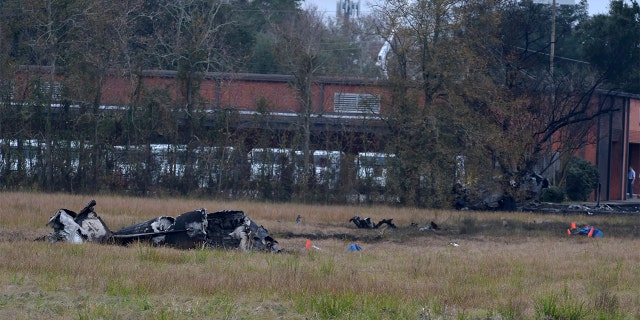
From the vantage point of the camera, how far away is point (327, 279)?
10.1 meters

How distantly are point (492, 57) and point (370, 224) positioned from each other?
35.4 feet

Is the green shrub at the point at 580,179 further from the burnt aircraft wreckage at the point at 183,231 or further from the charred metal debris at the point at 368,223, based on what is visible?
the burnt aircraft wreckage at the point at 183,231

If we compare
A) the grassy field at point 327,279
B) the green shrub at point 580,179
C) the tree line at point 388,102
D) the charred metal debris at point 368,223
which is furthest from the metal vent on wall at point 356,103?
the green shrub at point 580,179

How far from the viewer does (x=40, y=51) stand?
27.8 m

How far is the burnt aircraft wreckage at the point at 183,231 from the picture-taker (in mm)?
13648

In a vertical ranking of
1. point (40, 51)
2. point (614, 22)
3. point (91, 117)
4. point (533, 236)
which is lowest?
point (533, 236)

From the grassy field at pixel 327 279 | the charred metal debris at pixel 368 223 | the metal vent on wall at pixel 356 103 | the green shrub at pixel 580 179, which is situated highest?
the metal vent on wall at pixel 356 103

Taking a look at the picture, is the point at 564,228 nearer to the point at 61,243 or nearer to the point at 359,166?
the point at 359,166

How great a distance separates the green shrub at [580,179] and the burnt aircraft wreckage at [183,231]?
26.0 m

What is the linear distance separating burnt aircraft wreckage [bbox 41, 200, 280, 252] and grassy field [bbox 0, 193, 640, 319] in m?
0.74

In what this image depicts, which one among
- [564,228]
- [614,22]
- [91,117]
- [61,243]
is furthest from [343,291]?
[614,22]

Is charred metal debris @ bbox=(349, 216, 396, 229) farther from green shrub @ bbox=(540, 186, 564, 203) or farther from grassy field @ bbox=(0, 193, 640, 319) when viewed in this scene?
green shrub @ bbox=(540, 186, 564, 203)

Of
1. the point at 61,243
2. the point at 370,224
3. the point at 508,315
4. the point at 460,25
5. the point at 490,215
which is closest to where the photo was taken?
the point at 508,315

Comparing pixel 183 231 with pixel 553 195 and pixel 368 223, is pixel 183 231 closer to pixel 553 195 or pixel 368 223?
pixel 368 223
